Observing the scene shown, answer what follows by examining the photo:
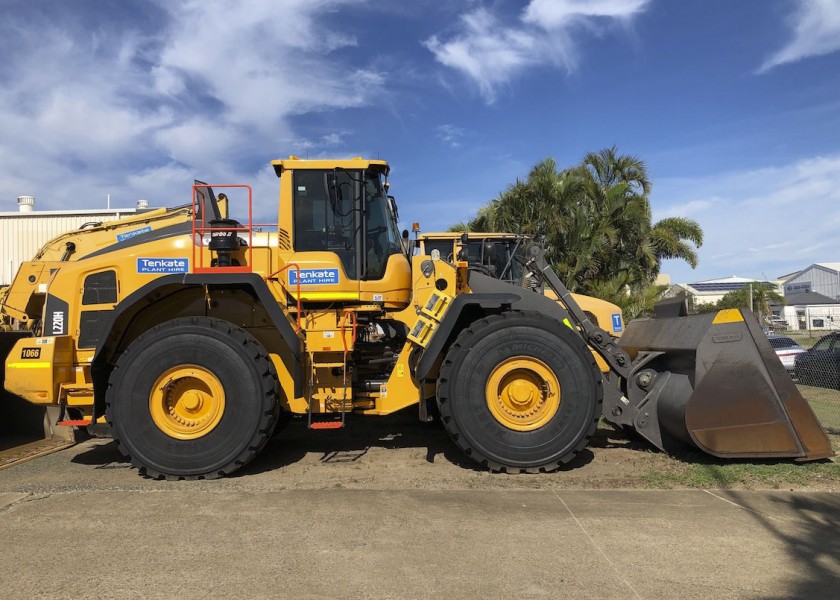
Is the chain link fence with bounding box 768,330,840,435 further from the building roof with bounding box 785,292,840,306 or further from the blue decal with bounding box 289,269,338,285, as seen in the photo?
the building roof with bounding box 785,292,840,306

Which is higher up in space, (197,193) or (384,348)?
(197,193)

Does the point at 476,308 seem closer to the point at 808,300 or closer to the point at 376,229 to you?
the point at 376,229

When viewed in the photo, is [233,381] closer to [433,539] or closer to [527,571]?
[433,539]

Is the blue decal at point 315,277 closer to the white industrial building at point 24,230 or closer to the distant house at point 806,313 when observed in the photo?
the white industrial building at point 24,230

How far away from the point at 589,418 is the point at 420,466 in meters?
1.79

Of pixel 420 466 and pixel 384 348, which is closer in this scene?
pixel 420 466

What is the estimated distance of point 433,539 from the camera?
4.01 meters

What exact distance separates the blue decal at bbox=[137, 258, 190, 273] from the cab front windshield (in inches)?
73.6

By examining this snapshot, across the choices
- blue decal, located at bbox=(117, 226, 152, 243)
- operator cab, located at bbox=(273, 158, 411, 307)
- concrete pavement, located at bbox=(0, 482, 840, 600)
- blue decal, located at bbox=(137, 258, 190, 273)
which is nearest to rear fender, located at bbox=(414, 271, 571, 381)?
operator cab, located at bbox=(273, 158, 411, 307)

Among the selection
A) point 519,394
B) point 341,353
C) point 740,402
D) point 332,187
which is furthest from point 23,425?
point 740,402

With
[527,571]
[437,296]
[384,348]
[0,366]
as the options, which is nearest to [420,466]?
[384,348]

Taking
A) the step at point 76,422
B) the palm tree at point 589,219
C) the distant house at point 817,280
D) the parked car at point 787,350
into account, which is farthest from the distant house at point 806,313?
the step at point 76,422

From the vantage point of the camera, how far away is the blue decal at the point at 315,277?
5832 mm

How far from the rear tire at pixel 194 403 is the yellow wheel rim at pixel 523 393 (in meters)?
2.18
